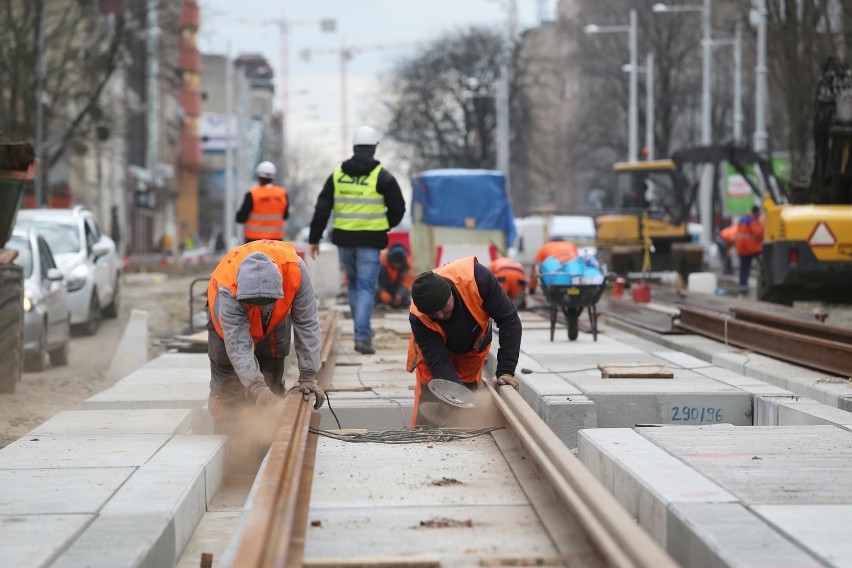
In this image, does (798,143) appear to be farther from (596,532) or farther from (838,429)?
(596,532)

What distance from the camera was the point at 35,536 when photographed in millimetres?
5855

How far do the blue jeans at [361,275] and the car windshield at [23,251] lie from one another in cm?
446

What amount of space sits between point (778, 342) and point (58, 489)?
7808 millimetres

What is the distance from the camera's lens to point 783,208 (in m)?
21.1

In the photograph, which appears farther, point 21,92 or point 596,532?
point 21,92

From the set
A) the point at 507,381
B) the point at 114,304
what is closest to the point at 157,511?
the point at 507,381

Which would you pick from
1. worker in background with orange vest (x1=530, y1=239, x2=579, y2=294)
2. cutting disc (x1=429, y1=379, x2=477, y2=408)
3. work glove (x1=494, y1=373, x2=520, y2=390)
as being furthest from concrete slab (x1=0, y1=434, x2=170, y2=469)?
worker in background with orange vest (x1=530, y1=239, x2=579, y2=294)

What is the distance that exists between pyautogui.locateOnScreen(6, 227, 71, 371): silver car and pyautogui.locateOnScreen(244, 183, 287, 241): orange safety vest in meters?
2.20

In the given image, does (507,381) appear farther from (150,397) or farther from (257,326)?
(150,397)

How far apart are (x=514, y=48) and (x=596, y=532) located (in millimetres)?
83647

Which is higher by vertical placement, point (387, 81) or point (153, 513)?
point (387, 81)

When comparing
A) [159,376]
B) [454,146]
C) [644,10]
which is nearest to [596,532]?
[159,376]

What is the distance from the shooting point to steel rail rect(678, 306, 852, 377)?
11500 millimetres

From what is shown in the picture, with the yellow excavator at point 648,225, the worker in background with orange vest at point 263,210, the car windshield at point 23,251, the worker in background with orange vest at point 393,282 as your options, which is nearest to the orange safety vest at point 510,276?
the worker in background with orange vest at point 393,282
